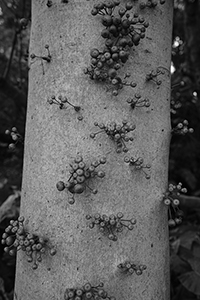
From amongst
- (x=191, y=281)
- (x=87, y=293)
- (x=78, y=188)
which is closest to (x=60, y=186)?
(x=78, y=188)

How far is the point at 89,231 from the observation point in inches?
37.8

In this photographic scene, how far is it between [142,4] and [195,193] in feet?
7.75

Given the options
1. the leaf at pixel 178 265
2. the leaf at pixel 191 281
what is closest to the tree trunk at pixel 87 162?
the leaf at pixel 191 281

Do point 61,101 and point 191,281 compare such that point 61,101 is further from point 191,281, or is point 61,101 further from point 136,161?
point 191,281

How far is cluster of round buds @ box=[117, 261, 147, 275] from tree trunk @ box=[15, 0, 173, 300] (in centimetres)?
2

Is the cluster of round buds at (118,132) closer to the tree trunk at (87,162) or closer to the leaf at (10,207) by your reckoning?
the tree trunk at (87,162)

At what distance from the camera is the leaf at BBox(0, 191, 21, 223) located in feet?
6.60

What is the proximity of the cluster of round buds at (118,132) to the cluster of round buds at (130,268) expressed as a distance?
0.33 m

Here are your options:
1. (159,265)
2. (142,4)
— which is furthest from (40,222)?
(142,4)

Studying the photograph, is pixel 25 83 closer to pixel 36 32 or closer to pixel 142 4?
pixel 36 32

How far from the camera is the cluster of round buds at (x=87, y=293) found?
90cm

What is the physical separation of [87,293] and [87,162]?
1.18 feet

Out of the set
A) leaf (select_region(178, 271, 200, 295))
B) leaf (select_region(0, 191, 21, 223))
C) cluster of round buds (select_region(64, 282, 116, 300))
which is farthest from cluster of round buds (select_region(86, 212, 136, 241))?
leaf (select_region(0, 191, 21, 223))

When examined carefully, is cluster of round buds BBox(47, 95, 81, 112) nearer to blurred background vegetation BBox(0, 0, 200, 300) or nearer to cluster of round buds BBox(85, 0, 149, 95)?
cluster of round buds BBox(85, 0, 149, 95)
